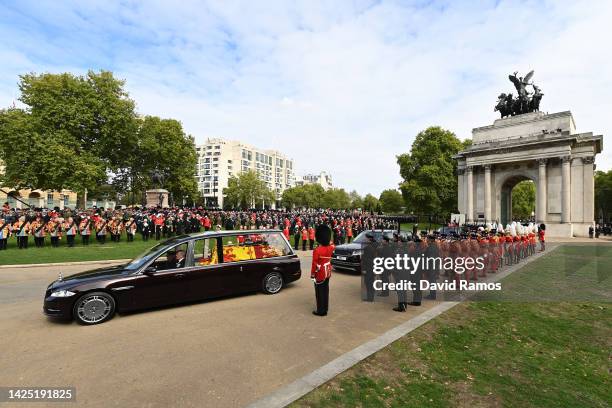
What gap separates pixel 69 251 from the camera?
1459 centimetres

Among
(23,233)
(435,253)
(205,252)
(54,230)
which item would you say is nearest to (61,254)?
(54,230)

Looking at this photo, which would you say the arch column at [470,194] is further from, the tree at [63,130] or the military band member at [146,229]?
the tree at [63,130]

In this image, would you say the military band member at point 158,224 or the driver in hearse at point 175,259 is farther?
the military band member at point 158,224

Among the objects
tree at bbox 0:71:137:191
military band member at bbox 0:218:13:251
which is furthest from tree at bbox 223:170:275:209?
military band member at bbox 0:218:13:251

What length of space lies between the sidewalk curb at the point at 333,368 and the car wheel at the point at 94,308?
4.36 meters

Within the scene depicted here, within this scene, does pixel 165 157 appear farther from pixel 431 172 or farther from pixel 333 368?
pixel 333 368

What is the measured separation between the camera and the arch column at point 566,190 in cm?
3238

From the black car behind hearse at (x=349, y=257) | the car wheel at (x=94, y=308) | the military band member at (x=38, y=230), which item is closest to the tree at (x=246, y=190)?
the military band member at (x=38, y=230)

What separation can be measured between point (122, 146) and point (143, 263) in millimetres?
33350

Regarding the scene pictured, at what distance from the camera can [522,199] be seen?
7600cm

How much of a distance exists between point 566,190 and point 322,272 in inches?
1459

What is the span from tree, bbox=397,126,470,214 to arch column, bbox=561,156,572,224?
13.9 m

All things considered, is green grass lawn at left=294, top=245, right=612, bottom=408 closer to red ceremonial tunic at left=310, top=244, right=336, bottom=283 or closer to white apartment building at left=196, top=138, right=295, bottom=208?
red ceremonial tunic at left=310, top=244, right=336, bottom=283

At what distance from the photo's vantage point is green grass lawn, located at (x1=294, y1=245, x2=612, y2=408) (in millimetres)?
3631
